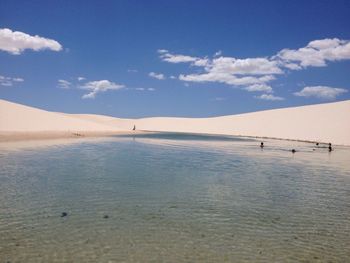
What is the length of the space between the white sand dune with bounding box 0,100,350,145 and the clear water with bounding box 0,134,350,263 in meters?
43.4

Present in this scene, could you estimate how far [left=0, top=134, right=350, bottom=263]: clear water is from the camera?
9.47 metres

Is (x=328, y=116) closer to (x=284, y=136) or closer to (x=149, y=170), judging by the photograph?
(x=284, y=136)

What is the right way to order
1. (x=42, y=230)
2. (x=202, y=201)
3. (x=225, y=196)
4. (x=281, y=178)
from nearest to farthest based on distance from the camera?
(x=42, y=230), (x=202, y=201), (x=225, y=196), (x=281, y=178)

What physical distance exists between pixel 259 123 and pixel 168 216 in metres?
93.0

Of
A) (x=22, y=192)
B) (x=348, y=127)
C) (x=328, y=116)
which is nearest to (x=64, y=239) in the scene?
(x=22, y=192)

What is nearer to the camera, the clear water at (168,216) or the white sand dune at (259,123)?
the clear water at (168,216)

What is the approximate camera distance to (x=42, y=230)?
10.7 metres

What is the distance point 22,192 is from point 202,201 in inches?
291

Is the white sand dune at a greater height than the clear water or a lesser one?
greater

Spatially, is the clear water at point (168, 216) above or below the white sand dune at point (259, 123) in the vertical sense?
below

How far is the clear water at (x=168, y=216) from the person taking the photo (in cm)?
947

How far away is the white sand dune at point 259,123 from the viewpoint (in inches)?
2611

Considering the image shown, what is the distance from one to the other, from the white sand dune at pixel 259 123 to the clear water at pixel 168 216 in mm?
43415

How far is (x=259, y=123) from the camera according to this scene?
10256 cm
